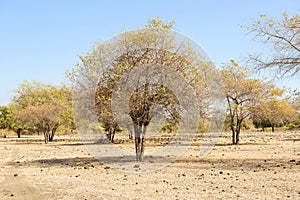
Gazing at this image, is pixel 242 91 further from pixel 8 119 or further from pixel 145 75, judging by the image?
pixel 8 119

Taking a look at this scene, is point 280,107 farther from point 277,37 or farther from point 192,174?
point 192,174

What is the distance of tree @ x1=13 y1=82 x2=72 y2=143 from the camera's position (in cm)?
4456

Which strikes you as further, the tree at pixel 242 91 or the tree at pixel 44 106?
the tree at pixel 44 106

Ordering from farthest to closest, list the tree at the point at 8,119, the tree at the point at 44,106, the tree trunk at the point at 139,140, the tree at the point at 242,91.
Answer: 1. the tree at the point at 8,119
2. the tree at the point at 44,106
3. the tree at the point at 242,91
4. the tree trunk at the point at 139,140

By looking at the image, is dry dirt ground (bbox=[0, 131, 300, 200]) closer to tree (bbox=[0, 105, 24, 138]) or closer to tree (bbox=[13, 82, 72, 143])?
tree (bbox=[13, 82, 72, 143])

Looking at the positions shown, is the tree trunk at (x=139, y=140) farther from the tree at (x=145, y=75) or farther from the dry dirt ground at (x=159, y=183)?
the dry dirt ground at (x=159, y=183)

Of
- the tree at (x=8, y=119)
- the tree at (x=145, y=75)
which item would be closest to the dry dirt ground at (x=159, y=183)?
the tree at (x=145, y=75)

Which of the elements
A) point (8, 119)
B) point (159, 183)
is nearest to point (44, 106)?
point (8, 119)

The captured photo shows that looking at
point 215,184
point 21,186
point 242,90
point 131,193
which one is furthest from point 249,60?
point 242,90

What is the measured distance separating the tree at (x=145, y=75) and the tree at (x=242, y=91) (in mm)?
16264

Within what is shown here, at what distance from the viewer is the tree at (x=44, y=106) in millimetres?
44562

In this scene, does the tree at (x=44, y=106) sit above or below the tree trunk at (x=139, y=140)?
above

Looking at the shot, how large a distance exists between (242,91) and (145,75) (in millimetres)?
19005

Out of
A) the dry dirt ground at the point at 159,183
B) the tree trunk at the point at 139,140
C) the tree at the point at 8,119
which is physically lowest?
the dry dirt ground at the point at 159,183
